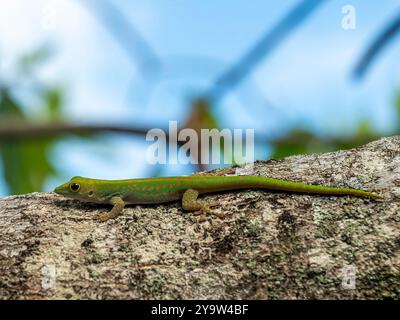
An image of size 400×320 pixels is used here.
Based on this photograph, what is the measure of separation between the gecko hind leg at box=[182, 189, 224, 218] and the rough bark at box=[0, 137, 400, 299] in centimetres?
6

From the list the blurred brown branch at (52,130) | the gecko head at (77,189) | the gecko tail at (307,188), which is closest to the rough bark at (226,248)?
the gecko tail at (307,188)

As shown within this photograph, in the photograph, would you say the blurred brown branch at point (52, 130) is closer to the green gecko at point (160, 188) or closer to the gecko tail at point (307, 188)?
the green gecko at point (160, 188)

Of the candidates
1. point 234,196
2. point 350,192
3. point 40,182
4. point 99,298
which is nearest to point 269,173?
point 234,196

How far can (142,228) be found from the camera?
408cm

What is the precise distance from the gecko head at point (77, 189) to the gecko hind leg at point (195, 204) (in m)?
0.77

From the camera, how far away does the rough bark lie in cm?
348

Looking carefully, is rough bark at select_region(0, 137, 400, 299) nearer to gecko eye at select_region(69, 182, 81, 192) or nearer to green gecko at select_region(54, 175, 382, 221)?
green gecko at select_region(54, 175, 382, 221)

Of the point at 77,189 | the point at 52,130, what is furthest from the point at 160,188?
the point at 52,130

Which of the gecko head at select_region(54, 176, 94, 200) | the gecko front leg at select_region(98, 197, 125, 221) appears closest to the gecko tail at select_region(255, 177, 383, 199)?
the gecko front leg at select_region(98, 197, 125, 221)

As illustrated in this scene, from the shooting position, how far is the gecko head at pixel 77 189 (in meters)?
4.64

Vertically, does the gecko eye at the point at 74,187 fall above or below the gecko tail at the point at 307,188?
above
